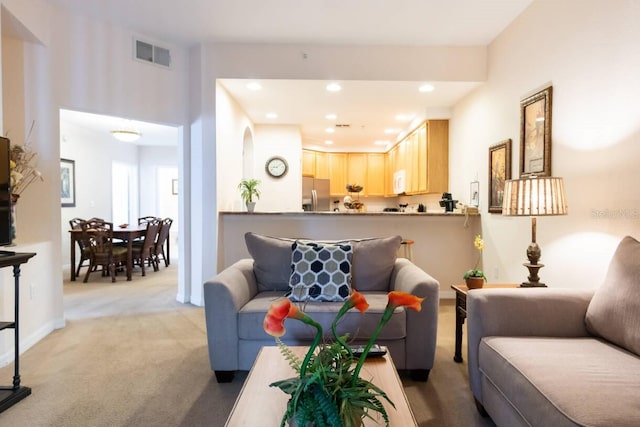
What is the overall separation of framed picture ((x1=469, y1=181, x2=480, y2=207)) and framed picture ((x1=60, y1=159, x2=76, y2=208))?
616 cm

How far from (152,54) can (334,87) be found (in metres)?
1.97

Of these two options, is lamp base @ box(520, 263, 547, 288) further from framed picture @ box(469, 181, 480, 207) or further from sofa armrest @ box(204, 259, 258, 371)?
sofa armrest @ box(204, 259, 258, 371)

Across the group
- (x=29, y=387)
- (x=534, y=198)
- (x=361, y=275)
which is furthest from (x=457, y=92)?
(x=29, y=387)

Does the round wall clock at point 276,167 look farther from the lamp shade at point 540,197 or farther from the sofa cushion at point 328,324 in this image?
the lamp shade at point 540,197

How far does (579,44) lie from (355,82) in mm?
2027

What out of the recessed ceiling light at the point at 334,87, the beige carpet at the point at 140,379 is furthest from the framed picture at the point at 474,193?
the recessed ceiling light at the point at 334,87

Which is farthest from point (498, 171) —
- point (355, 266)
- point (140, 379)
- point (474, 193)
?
point (140, 379)

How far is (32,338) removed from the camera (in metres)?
2.79

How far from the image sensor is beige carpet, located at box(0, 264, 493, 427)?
73.0 inches

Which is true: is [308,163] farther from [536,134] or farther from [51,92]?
[536,134]

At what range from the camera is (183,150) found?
3.90 meters

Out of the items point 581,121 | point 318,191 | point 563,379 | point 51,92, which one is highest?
point 51,92

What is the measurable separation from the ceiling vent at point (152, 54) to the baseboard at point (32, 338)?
2.67m

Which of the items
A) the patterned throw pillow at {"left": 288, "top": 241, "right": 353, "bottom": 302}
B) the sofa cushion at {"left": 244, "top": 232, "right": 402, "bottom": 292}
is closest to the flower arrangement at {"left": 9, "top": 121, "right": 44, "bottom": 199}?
the sofa cushion at {"left": 244, "top": 232, "right": 402, "bottom": 292}
